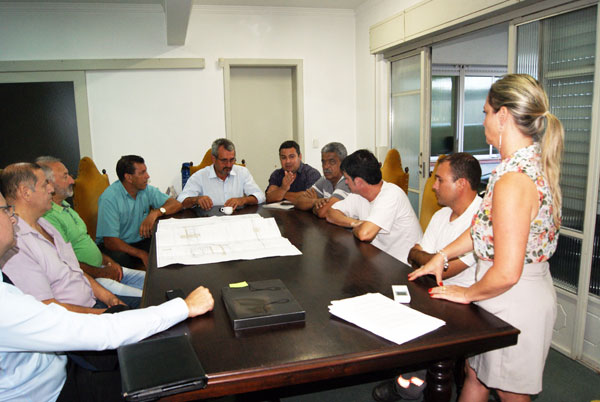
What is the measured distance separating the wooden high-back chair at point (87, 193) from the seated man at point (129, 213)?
24.7 inches

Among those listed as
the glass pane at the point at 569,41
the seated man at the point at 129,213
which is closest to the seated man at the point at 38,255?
the seated man at the point at 129,213

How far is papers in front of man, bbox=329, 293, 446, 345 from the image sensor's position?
112cm

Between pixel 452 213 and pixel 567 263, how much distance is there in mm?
1198

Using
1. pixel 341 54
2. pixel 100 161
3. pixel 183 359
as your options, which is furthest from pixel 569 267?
pixel 100 161

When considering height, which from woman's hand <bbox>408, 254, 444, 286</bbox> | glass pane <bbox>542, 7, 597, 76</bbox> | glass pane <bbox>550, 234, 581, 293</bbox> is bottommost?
glass pane <bbox>550, 234, 581, 293</bbox>

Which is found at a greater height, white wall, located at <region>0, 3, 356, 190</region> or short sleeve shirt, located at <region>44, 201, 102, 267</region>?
white wall, located at <region>0, 3, 356, 190</region>

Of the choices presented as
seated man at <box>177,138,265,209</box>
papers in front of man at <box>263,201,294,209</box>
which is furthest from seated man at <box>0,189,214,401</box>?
seated man at <box>177,138,265,209</box>

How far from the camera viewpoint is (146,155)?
5.02 meters

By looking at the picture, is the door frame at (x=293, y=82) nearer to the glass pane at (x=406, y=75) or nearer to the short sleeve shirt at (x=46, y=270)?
the glass pane at (x=406, y=75)

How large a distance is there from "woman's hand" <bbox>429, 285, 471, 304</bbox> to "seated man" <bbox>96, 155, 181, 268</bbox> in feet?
6.45

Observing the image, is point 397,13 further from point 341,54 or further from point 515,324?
point 515,324

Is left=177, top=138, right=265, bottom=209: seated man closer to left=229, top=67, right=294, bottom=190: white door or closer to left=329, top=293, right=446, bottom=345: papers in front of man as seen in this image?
left=229, top=67, right=294, bottom=190: white door

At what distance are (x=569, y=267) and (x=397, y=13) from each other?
9.15ft

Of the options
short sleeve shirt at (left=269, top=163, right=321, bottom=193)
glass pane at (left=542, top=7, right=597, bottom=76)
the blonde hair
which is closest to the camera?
the blonde hair
